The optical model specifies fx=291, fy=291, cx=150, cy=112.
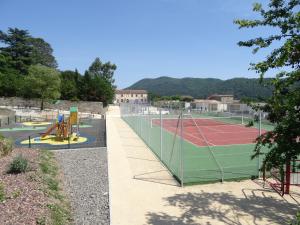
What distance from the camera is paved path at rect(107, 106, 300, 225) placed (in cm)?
728

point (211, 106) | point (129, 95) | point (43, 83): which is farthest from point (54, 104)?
point (129, 95)

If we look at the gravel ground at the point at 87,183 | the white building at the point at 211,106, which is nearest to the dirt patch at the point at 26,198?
the gravel ground at the point at 87,183

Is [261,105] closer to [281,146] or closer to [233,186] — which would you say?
[281,146]

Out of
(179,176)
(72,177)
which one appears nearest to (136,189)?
(179,176)

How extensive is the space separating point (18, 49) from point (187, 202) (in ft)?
266

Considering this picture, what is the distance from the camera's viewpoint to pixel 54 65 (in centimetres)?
12888

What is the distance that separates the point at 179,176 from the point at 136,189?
72.4 inches

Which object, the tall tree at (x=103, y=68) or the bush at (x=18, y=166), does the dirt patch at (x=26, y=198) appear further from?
the tall tree at (x=103, y=68)

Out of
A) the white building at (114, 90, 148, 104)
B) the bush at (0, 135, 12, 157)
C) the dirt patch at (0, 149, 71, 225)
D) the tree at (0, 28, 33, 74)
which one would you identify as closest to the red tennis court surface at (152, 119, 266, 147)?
the dirt patch at (0, 149, 71, 225)

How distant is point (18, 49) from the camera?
257ft

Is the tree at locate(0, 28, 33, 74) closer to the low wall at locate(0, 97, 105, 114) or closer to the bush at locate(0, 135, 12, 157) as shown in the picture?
the low wall at locate(0, 97, 105, 114)

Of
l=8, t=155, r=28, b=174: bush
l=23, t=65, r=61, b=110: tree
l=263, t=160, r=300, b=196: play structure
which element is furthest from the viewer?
l=23, t=65, r=61, b=110: tree

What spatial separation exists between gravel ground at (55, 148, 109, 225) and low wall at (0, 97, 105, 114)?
40.7 meters

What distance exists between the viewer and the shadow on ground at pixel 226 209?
284 inches
